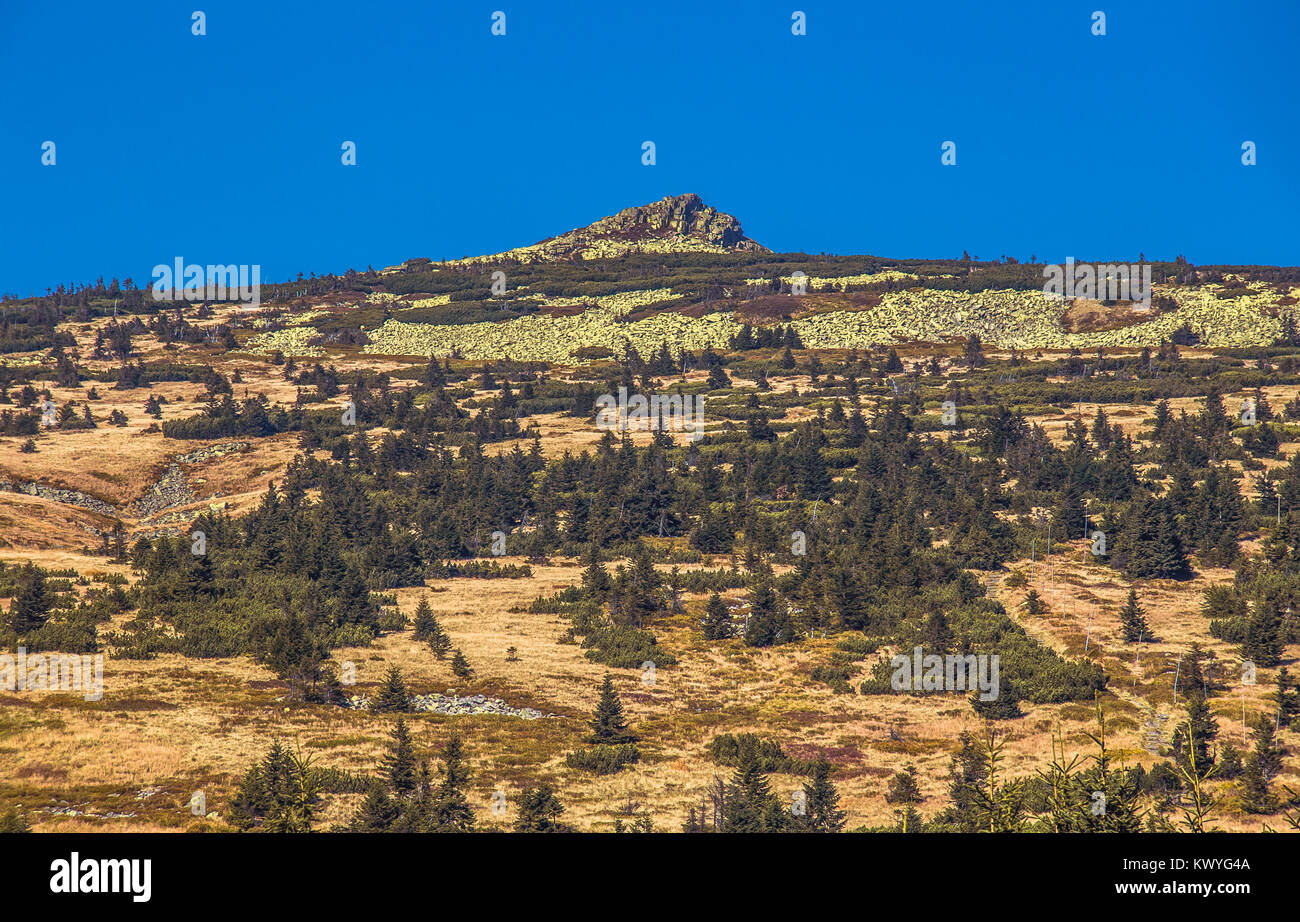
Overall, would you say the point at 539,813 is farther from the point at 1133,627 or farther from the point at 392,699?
the point at 1133,627

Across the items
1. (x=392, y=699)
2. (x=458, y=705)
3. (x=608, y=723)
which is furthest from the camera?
(x=458, y=705)

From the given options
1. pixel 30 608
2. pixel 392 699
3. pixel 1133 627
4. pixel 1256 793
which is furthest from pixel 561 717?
pixel 1133 627

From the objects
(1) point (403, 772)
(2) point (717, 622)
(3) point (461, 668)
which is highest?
(2) point (717, 622)

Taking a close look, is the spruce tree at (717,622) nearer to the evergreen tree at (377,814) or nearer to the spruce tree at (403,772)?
the spruce tree at (403,772)

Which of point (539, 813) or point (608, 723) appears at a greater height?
point (539, 813)

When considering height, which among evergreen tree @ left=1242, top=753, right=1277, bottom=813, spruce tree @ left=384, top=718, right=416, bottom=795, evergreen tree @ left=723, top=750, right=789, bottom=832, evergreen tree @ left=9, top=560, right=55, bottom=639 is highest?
evergreen tree @ left=9, top=560, right=55, bottom=639

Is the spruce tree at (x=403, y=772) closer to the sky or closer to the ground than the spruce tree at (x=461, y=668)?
closer to the sky

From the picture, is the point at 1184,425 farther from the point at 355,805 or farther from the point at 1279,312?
the point at 355,805

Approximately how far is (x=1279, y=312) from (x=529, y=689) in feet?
469

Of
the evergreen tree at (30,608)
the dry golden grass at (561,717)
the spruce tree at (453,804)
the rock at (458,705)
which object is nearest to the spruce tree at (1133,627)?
the dry golden grass at (561,717)

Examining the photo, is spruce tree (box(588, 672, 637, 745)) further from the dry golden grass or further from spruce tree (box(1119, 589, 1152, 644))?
spruce tree (box(1119, 589, 1152, 644))

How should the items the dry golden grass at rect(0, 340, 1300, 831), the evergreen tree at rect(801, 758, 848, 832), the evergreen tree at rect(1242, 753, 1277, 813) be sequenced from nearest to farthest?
the evergreen tree at rect(801, 758, 848, 832)
the evergreen tree at rect(1242, 753, 1277, 813)
the dry golden grass at rect(0, 340, 1300, 831)

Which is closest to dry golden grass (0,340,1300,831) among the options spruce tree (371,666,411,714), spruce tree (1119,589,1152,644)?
spruce tree (1119,589,1152,644)
